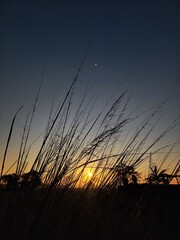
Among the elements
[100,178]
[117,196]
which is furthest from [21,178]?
[117,196]

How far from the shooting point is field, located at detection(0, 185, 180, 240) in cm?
80

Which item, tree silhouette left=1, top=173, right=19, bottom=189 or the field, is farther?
tree silhouette left=1, top=173, right=19, bottom=189

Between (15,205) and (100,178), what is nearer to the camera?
(15,205)

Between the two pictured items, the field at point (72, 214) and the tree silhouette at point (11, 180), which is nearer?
the field at point (72, 214)

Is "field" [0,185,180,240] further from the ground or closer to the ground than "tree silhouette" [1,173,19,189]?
closer to the ground

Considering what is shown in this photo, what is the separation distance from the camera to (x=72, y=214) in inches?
40.6

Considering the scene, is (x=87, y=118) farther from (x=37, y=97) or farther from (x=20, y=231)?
(x=20, y=231)

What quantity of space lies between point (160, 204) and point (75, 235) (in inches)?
32.1

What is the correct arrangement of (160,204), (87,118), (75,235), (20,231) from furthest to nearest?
(160,204), (87,118), (75,235), (20,231)

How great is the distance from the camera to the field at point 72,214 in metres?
0.80

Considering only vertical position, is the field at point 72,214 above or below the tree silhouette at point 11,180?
below

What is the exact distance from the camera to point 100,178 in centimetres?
130

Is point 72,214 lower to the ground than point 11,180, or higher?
lower

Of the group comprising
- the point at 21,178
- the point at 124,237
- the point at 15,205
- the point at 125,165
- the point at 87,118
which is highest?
the point at 87,118
